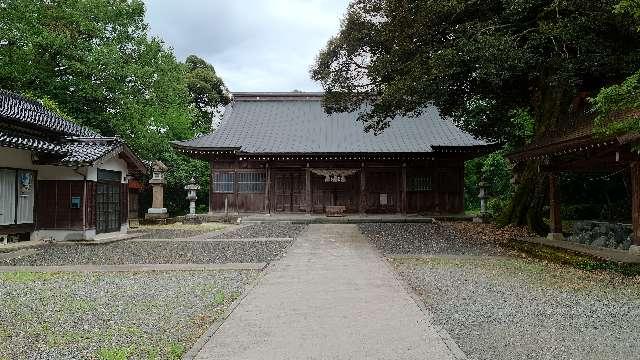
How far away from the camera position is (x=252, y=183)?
25.8m

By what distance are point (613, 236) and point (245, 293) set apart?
9959 mm

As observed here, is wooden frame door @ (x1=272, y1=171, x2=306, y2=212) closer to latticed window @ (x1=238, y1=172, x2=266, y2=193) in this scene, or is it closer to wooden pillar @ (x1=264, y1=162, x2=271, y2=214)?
wooden pillar @ (x1=264, y1=162, x2=271, y2=214)

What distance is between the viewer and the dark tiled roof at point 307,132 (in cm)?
2509

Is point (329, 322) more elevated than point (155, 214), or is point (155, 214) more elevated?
point (155, 214)

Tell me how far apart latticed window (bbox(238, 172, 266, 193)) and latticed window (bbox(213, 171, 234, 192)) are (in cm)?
48

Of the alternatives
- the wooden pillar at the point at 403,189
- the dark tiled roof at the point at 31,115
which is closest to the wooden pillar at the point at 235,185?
the dark tiled roof at the point at 31,115

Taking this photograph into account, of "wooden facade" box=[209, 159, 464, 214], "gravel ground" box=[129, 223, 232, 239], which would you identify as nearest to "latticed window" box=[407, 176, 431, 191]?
"wooden facade" box=[209, 159, 464, 214]

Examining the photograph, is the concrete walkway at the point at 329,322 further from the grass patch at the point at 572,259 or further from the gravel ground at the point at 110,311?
the grass patch at the point at 572,259

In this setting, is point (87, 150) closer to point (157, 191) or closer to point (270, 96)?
point (157, 191)

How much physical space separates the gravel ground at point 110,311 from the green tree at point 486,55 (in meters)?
7.82

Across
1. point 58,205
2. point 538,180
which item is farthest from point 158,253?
point 538,180

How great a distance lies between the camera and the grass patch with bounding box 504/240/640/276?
8836mm

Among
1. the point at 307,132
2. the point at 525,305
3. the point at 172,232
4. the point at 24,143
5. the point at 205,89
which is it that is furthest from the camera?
the point at 205,89

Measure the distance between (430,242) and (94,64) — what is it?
19.4m
